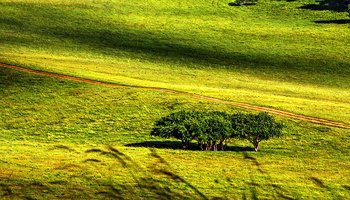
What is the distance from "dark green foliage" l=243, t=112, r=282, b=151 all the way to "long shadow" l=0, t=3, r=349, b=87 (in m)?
27.8

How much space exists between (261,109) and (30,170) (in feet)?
68.1

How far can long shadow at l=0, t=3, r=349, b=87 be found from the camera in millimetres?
62409

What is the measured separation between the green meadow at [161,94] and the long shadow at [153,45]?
0.26 m

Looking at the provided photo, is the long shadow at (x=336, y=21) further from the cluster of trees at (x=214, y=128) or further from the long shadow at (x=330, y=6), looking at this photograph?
the cluster of trees at (x=214, y=128)

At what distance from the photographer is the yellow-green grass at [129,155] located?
22.6 m

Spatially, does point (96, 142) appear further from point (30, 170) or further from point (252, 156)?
point (252, 156)

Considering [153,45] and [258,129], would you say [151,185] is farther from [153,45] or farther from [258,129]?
[153,45]

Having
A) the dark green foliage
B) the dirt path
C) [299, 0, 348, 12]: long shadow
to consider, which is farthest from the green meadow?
the dirt path

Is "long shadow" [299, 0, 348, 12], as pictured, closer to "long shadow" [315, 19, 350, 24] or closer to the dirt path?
"long shadow" [315, 19, 350, 24]

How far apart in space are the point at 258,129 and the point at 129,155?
778cm

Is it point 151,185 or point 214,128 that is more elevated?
point 214,128

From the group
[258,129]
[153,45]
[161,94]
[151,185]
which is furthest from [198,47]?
[151,185]

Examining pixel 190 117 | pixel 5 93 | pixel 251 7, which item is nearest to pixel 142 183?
pixel 190 117

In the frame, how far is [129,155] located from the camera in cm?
2725
